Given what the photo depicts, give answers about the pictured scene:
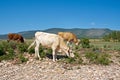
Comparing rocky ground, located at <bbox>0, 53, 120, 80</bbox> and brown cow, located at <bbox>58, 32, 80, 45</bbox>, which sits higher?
brown cow, located at <bbox>58, 32, 80, 45</bbox>

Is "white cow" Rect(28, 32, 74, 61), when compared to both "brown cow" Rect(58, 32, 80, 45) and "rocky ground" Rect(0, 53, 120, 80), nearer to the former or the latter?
"rocky ground" Rect(0, 53, 120, 80)

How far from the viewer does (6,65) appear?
49.1ft

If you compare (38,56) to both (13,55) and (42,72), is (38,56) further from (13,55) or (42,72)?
(42,72)

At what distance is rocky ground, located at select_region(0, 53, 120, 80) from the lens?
1236cm

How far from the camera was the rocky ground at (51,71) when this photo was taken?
12359 mm

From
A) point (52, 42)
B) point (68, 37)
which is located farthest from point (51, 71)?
point (68, 37)

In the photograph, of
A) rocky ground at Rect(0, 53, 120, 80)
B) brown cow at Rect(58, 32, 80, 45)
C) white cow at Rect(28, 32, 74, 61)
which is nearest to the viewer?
rocky ground at Rect(0, 53, 120, 80)

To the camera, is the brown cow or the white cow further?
the brown cow

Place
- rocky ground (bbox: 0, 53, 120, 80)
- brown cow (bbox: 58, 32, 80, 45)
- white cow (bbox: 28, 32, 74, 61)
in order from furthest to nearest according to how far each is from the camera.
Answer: brown cow (bbox: 58, 32, 80, 45)
white cow (bbox: 28, 32, 74, 61)
rocky ground (bbox: 0, 53, 120, 80)

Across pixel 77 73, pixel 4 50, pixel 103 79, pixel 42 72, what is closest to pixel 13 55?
pixel 4 50

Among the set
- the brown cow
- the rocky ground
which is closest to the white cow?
the rocky ground

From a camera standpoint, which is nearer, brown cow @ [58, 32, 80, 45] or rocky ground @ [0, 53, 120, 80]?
rocky ground @ [0, 53, 120, 80]

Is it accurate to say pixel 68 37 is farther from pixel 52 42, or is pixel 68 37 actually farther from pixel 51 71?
pixel 51 71

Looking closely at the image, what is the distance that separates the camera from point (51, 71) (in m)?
13.6
